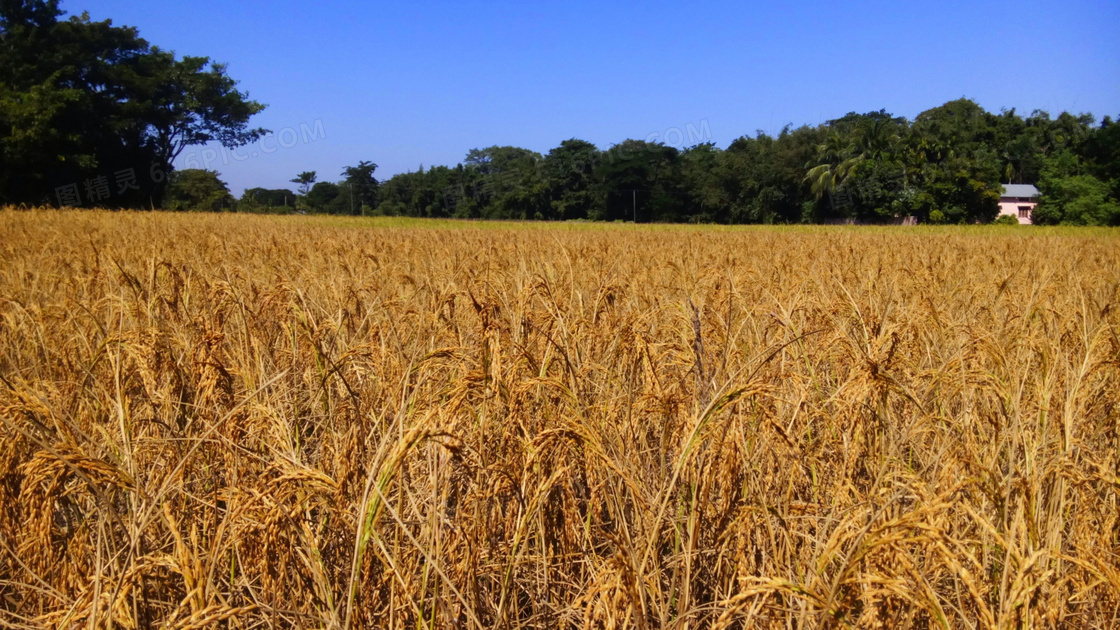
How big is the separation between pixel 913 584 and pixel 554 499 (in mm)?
748

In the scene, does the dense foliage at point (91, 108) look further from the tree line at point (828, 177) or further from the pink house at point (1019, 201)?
the pink house at point (1019, 201)

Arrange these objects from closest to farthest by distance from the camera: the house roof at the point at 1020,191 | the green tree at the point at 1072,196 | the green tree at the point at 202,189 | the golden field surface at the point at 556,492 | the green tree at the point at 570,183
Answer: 1. the golden field surface at the point at 556,492
2. the green tree at the point at 1072,196
3. the green tree at the point at 202,189
4. the house roof at the point at 1020,191
5. the green tree at the point at 570,183

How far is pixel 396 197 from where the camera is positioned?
94.1m

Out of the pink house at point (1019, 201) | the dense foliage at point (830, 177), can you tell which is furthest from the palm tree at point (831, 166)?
the pink house at point (1019, 201)

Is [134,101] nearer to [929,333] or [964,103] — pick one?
[929,333]

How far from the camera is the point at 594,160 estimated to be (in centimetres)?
7156

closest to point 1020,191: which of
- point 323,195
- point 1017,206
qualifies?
point 1017,206

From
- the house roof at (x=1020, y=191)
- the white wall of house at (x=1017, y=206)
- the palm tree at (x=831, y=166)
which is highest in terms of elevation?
the palm tree at (x=831, y=166)

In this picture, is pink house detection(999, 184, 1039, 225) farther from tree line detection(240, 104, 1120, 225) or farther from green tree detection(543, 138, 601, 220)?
green tree detection(543, 138, 601, 220)

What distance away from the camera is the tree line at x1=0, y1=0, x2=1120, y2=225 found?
29156 mm

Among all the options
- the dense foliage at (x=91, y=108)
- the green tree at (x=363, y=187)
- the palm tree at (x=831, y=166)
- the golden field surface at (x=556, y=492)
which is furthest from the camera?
the green tree at (x=363, y=187)

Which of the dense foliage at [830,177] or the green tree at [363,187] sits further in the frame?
the green tree at [363,187]

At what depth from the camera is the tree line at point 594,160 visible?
29156 millimetres

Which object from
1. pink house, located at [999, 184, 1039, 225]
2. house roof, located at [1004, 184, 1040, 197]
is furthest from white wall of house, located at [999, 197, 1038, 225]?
house roof, located at [1004, 184, 1040, 197]
